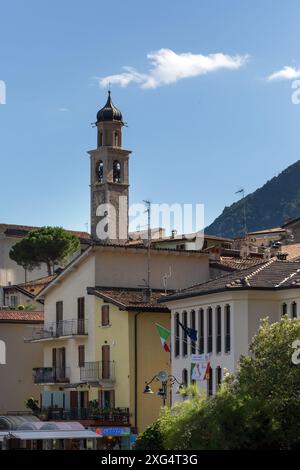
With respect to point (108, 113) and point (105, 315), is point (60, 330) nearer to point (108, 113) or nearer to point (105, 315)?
point (105, 315)

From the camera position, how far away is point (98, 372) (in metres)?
71.1

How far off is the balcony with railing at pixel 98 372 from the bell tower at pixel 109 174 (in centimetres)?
8322

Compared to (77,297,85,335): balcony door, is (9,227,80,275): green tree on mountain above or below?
above

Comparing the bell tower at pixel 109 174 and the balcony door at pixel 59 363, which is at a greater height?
the bell tower at pixel 109 174

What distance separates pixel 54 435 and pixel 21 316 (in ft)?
52.3

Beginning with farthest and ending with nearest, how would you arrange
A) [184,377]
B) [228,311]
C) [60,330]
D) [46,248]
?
1. [46,248]
2. [60,330]
3. [184,377]
4. [228,311]

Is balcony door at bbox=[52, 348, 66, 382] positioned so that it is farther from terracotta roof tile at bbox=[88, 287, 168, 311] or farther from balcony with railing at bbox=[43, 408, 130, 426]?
terracotta roof tile at bbox=[88, 287, 168, 311]

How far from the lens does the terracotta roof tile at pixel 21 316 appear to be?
80.3 metres

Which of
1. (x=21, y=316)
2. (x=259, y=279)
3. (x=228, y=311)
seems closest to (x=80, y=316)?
(x=21, y=316)

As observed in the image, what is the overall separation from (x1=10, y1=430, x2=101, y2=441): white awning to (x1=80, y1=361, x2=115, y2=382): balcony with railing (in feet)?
10.8

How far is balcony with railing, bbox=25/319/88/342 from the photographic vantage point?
241 feet

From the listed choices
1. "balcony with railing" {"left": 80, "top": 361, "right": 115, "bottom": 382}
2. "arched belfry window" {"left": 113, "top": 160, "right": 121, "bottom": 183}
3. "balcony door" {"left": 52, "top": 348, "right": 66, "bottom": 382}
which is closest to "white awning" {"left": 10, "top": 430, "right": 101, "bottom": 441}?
"balcony with railing" {"left": 80, "top": 361, "right": 115, "bottom": 382}

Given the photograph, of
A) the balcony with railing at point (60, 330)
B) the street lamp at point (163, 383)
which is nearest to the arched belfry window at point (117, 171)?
the balcony with railing at point (60, 330)

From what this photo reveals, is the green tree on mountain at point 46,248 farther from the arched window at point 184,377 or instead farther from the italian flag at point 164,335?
the arched window at point 184,377
